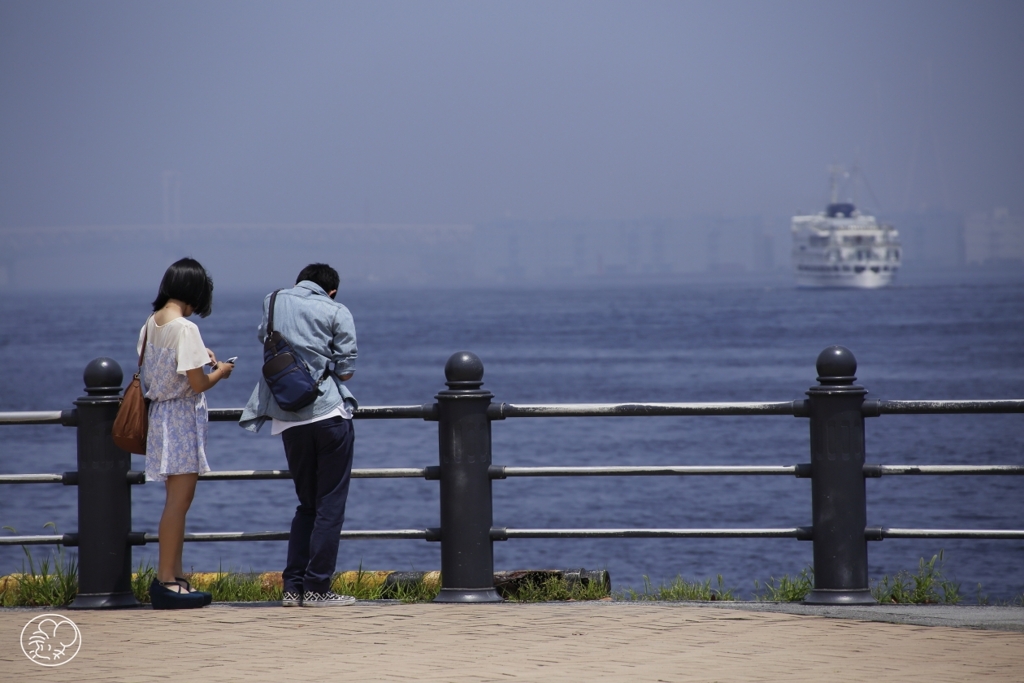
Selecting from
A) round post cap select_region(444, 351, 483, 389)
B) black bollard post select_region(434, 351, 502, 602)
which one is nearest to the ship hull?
round post cap select_region(444, 351, 483, 389)

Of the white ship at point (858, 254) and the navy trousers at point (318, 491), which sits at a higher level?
the white ship at point (858, 254)

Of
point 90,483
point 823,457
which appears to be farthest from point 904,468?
point 90,483

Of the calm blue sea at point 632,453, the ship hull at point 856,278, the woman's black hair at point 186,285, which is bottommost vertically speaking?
the calm blue sea at point 632,453

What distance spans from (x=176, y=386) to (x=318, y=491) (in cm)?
88

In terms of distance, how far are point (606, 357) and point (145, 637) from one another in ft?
254

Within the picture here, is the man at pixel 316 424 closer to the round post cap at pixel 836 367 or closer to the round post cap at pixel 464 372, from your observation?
the round post cap at pixel 464 372

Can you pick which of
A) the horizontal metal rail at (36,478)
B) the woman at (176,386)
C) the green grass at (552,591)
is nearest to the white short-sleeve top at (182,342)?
the woman at (176,386)

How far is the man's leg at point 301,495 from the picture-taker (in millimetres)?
6266

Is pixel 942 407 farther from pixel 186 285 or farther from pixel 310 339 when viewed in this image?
pixel 186 285

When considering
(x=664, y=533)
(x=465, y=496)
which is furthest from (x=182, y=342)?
(x=664, y=533)

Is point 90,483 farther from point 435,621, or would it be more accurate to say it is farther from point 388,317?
point 388,317

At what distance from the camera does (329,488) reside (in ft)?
20.8

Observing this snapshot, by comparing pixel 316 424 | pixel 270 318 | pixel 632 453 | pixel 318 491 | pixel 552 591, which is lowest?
pixel 632 453

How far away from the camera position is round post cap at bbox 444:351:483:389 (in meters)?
6.61
